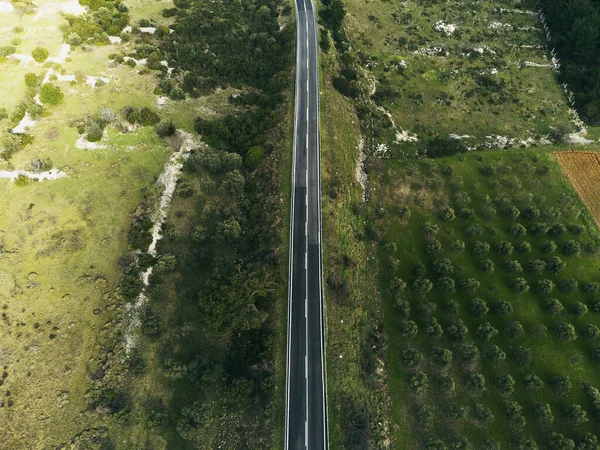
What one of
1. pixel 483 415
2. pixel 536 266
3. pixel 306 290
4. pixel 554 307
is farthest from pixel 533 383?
pixel 306 290

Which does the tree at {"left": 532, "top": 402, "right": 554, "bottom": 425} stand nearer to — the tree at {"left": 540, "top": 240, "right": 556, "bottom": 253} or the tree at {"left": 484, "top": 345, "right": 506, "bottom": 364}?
the tree at {"left": 484, "top": 345, "right": 506, "bottom": 364}

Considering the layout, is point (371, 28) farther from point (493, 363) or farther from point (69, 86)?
point (493, 363)

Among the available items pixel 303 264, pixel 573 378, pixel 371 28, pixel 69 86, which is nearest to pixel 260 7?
pixel 371 28

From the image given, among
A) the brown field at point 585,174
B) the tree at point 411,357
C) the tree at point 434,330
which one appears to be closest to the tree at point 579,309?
the brown field at point 585,174

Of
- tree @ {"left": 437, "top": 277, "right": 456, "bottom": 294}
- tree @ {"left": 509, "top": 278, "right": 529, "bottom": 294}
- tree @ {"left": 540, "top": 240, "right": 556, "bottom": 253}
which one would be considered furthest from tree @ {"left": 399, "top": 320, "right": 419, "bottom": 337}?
tree @ {"left": 540, "top": 240, "right": 556, "bottom": 253}

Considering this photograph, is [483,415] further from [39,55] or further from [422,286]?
[39,55]
